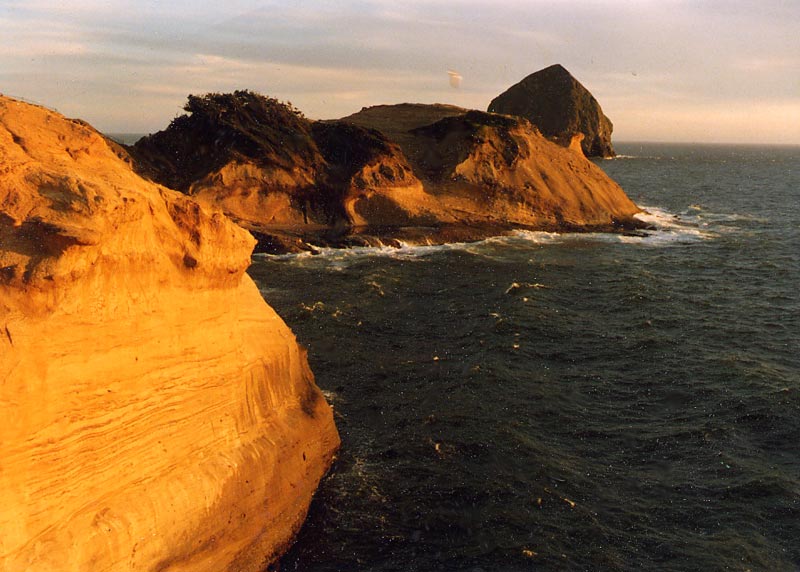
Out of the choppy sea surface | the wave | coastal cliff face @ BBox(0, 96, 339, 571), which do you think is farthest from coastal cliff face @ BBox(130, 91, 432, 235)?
coastal cliff face @ BBox(0, 96, 339, 571)

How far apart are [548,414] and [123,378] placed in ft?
36.0

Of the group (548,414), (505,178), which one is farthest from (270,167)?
(548,414)

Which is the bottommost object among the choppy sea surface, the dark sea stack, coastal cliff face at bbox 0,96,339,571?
the choppy sea surface

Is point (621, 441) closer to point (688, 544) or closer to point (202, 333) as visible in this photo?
point (688, 544)

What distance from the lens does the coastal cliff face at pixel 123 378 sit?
7828mm

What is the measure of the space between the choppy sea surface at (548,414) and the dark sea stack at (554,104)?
106811 millimetres

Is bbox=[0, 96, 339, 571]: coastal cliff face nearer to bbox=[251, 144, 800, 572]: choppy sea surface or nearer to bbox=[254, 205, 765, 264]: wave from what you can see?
bbox=[251, 144, 800, 572]: choppy sea surface

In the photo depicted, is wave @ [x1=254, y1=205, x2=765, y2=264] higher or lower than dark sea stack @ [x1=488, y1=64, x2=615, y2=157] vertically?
lower

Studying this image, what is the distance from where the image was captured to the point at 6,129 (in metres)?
9.45

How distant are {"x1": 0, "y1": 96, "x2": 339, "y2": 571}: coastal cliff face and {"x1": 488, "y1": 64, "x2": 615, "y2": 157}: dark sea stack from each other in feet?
420

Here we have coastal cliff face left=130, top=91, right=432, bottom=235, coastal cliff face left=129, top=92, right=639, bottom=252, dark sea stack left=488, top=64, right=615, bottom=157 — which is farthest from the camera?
dark sea stack left=488, top=64, right=615, bottom=157

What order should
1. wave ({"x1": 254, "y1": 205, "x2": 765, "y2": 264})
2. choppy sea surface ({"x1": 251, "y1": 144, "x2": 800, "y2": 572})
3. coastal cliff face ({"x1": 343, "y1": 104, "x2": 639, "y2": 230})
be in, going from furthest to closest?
coastal cliff face ({"x1": 343, "y1": 104, "x2": 639, "y2": 230}) → wave ({"x1": 254, "y1": 205, "x2": 765, "y2": 264}) → choppy sea surface ({"x1": 251, "y1": 144, "x2": 800, "y2": 572})

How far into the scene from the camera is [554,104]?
13575 centimetres

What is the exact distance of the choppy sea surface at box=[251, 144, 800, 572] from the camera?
11.8m
